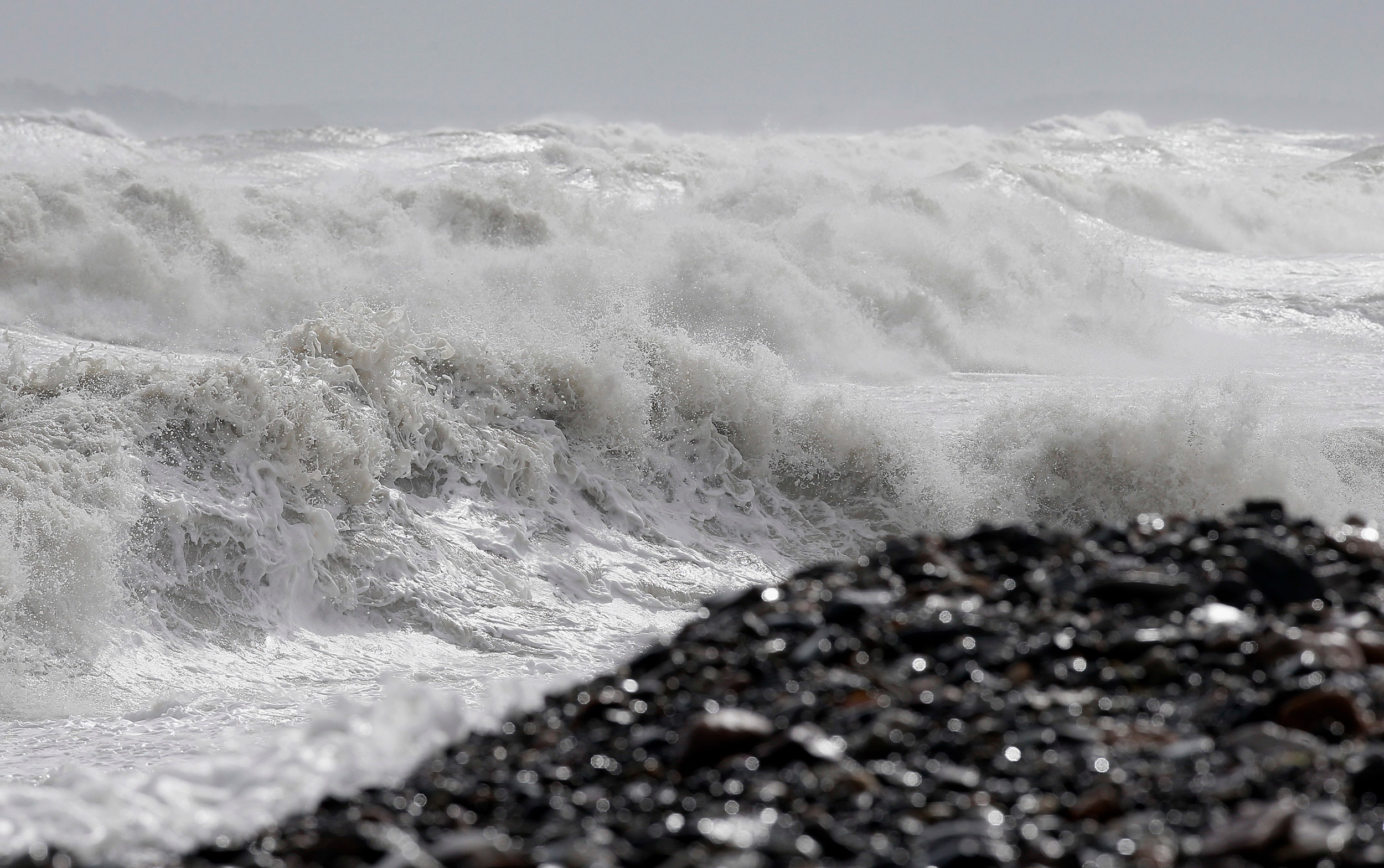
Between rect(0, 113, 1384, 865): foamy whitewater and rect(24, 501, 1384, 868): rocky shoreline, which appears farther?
rect(0, 113, 1384, 865): foamy whitewater

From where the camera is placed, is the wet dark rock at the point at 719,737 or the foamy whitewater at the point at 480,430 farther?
the foamy whitewater at the point at 480,430

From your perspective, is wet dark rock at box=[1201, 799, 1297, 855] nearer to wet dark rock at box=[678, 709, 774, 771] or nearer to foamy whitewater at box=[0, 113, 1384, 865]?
wet dark rock at box=[678, 709, 774, 771]

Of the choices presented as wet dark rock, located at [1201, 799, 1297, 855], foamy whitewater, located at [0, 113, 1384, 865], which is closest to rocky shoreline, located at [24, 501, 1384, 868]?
wet dark rock, located at [1201, 799, 1297, 855]

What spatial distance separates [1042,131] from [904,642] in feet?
166

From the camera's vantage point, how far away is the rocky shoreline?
2.12m

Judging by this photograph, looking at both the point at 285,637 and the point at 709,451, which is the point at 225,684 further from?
the point at 709,451

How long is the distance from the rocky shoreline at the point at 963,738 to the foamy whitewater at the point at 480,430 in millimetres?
405

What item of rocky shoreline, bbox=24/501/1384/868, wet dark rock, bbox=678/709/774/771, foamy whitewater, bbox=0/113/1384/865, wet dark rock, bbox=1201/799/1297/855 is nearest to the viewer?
wet dark rock, bbox=1201/799/1297/855

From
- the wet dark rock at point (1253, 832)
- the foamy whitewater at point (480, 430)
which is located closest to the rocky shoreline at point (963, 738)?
the wet dark rock at point (1253, 832)

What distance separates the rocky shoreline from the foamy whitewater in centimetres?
40

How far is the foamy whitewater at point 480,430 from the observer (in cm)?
695

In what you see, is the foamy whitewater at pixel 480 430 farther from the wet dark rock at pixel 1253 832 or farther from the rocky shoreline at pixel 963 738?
the wet dark rock at pixel 1253 832

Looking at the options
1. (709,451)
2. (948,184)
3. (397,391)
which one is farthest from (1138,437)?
(948,184)

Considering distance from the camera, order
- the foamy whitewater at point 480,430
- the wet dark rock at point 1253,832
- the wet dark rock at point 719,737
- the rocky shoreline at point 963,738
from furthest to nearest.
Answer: the foamy whitewater at point 480,430
the wet dark rock at point 719,737
the rocky shoreline at point 963,738
the wet dark rock at point 1253,832
